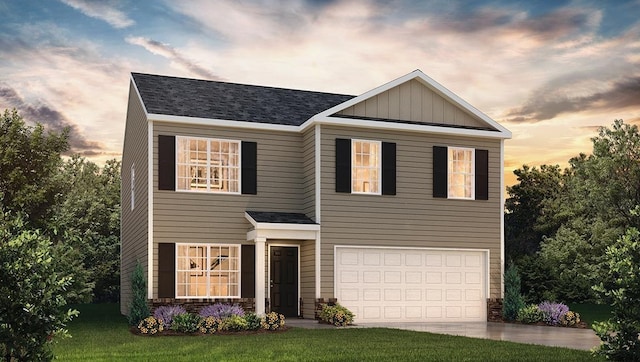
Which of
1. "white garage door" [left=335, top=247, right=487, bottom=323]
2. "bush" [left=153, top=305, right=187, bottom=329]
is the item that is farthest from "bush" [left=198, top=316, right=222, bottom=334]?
"white garage door" [left=335, top=247, right=487, bottom=323]

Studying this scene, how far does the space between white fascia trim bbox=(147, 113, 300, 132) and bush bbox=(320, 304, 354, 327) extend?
16.9 feet

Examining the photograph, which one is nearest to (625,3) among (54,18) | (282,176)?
(282,176)

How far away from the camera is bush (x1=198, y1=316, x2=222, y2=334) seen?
17.9 m

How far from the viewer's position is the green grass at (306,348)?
13.0 meters

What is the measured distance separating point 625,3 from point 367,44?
801 centimetres

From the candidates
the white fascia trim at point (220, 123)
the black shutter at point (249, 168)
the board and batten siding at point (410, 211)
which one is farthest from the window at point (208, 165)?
the board and batten siding at point (410, 211)

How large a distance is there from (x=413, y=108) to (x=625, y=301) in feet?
41.8

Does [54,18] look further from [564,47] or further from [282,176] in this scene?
[564,47]

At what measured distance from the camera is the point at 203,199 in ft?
71.3

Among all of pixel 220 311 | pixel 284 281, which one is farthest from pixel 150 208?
pixel 284 281

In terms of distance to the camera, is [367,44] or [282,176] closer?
[282,176]

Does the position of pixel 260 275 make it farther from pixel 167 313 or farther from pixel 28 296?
pixel 28 296

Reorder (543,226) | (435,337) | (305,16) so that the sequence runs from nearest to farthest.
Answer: (435,337) → (305,16) → (543,226)

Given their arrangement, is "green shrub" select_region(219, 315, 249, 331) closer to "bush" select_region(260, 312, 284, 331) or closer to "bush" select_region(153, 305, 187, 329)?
"bush" select_region(260, 312, 284, 331)
